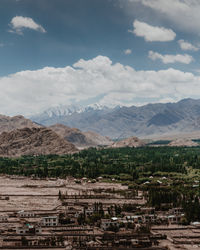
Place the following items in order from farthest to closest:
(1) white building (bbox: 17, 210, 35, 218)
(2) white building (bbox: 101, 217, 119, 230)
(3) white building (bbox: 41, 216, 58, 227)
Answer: (1) white building (bbox: 17, 210, 35, 218) < (3) white building (bbox: 41, 216, 58, 227) < (2) white building (bbox: 101, 217, 119, 230)

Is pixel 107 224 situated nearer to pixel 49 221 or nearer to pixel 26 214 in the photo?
pixel 49 221

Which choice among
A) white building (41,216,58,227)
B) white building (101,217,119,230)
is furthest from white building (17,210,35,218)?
white building (101,217,119,230)

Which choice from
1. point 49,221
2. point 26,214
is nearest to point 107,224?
point 49,221

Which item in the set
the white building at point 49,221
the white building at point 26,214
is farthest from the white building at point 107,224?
the white building at point 26,214

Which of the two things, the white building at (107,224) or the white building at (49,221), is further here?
the white building at (49,221)

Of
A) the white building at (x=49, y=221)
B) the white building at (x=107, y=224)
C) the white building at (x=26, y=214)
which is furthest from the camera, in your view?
the white building at (x=26, y=214)

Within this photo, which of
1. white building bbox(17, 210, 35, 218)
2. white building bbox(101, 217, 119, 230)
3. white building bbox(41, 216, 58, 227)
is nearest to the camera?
white building bbox(101, 217, 119, 230)

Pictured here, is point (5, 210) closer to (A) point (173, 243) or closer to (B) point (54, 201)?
(B) point (54, 201)

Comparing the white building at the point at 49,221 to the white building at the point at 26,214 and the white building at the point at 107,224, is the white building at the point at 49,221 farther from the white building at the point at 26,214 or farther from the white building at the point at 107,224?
the white building at the point at 107,224

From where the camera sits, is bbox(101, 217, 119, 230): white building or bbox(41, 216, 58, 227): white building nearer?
bbox(101, 217, 119, 230): white building

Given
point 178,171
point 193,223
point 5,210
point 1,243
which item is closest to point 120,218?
point 193,223

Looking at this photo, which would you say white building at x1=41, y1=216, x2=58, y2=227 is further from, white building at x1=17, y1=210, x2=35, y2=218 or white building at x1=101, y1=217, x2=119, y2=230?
white building at x1=101, y1=217, x2=119, y2=230
